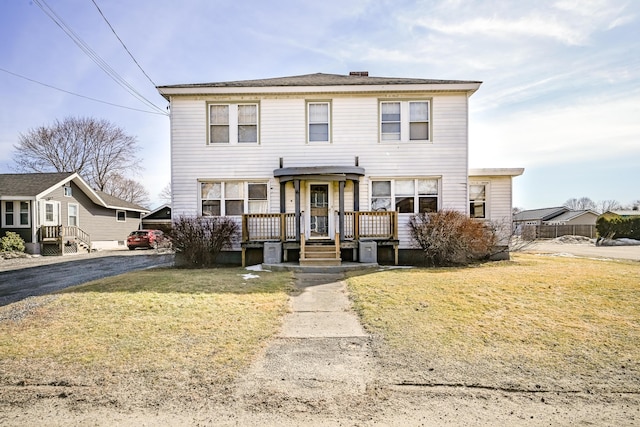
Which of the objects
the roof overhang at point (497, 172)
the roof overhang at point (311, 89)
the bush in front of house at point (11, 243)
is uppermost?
the roof overhang at point (311, 89)

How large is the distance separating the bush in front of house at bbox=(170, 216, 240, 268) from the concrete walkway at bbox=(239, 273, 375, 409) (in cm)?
594

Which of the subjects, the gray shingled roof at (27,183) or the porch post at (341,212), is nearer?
the porch post at (341,212)

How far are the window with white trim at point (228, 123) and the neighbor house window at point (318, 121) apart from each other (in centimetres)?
208

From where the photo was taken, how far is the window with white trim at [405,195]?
13.0 m

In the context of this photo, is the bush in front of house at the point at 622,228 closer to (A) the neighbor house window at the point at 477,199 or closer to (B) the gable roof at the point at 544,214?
(B) the gable roof at the point at 544,214

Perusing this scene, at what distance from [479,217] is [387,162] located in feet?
16.0

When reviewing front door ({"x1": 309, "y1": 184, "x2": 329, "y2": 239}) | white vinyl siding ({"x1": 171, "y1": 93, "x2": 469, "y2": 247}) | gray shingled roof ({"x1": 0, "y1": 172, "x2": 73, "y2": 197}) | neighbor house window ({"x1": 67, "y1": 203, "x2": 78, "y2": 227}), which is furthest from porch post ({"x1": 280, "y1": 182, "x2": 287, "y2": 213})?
neighbor house window ({"x1": 67, "y1": 203, "x2": 78, "y2": 227})

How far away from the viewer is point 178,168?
12.9 m

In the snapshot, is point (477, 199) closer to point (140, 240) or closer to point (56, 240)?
point (140, 240)

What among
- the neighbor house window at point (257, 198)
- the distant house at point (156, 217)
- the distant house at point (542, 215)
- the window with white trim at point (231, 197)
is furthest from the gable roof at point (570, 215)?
the distant house at point (156, 217)

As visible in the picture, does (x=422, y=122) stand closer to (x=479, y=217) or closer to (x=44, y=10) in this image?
(x=479, y=217)

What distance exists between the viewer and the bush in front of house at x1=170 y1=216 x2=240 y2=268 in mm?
11438

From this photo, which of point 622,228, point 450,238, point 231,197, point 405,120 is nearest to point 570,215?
point 622,228

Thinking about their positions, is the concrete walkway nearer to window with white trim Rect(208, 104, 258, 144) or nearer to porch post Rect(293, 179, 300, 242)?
porch post Rect(293, 179, 300, 242)
